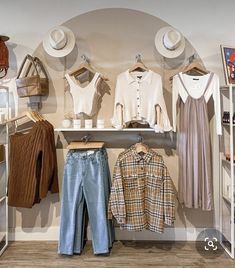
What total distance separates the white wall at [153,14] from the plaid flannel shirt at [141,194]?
1.24ft

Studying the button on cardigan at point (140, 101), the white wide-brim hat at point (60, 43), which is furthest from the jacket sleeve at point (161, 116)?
the white wide-brim hat at point (60, 43)

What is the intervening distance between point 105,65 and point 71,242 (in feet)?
5.56

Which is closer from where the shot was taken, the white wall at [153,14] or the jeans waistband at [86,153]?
the jeans waistband at [86,153]

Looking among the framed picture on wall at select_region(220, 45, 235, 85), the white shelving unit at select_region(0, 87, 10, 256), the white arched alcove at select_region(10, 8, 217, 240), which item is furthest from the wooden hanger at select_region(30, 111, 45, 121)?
the framed picture on wall at select_region(220, 45, 235, 85)

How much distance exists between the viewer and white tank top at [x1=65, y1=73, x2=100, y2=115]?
2920mm

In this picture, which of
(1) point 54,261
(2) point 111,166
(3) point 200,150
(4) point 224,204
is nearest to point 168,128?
(3) point 200,150

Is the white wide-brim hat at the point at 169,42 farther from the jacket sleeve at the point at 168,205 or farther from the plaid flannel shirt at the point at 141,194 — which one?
the jacket sleeve at the point at 168,205

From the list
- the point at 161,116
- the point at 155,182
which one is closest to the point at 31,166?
the point at 155,182

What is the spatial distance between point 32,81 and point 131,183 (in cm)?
130

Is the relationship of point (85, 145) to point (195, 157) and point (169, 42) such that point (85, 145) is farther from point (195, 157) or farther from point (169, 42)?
point (169, 42)

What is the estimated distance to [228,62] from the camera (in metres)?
2.93

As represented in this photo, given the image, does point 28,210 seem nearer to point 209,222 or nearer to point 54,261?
point 54,261

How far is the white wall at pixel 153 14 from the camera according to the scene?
10.3 feet

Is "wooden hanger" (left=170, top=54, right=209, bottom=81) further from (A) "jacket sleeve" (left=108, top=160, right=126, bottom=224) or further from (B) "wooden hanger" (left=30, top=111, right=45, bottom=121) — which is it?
(B) "wooden hanger" (left=30, top=111, right=45, bottom=121)
